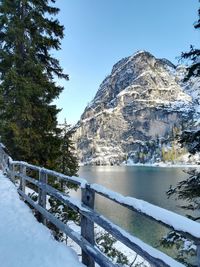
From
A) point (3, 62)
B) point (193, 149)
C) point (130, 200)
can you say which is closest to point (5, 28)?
point (3, 62)

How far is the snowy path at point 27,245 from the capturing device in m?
5.26

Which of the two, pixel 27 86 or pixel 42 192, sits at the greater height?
pixel 27 86

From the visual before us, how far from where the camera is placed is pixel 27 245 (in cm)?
603

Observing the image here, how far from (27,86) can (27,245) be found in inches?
402

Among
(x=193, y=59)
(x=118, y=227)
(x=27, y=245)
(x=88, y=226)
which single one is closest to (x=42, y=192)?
(x=27, y=245)

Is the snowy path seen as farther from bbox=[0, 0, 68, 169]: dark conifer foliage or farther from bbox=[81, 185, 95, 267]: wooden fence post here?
bbox=[0, 0, 68, 169]: dark conifer foliage

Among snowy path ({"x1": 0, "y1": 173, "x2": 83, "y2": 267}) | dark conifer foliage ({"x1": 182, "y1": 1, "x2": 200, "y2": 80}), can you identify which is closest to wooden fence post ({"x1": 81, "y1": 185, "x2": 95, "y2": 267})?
snowy path ({"x1": 0, "y1": 173, "x2": 83, "y2": 267})

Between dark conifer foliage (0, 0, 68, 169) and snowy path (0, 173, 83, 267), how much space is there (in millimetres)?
7325

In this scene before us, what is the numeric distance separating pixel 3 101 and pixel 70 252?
11.0m

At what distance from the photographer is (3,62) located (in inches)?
632

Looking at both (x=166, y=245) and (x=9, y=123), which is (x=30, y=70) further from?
(x=166, y=245)

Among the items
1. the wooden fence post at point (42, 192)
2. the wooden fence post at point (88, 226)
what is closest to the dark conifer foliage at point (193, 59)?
the wooden fence post at point (42, 192)

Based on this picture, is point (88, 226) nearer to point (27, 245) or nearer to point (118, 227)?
point (118, 227)

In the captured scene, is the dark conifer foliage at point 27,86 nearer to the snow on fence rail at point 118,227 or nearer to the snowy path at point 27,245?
the snowy path at point 27,245
